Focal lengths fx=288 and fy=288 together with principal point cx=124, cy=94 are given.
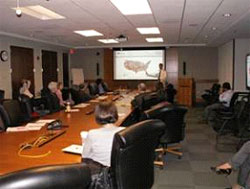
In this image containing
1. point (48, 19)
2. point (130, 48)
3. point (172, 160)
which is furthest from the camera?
point (130, 48)

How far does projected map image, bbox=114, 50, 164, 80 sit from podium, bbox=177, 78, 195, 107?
5.48ft

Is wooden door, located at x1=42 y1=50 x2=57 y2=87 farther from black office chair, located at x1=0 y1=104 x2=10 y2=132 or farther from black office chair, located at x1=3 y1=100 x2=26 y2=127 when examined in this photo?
black office chair, located at x1=0 y1=104 x2=10 y2=132

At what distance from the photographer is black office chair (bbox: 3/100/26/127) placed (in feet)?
14.2

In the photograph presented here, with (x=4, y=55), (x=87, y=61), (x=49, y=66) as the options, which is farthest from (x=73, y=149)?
(x=87, y=61)

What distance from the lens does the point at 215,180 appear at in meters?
3.76

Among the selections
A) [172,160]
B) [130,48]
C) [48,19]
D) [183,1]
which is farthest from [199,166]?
[130,48]

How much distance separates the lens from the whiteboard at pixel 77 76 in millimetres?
12976

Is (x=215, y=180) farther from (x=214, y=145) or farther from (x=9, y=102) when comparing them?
(x=9, y=102)

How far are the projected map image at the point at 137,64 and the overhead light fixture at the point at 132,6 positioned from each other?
7.76 metres

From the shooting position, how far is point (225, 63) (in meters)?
11.1

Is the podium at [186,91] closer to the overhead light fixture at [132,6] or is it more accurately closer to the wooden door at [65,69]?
the wooden door at [65,69]

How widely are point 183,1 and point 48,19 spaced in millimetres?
3007

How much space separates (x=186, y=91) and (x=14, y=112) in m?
8.70

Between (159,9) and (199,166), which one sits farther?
(159,9)
